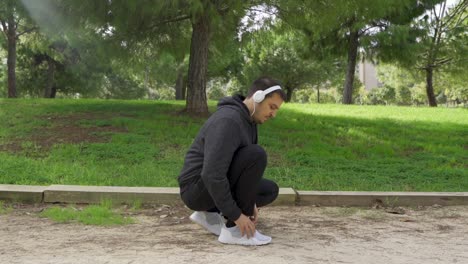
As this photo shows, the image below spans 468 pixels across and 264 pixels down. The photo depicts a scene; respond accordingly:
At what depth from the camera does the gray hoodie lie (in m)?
2.97

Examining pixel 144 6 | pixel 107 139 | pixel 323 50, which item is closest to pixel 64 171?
pixel 107 139

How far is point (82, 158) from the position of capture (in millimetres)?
6387

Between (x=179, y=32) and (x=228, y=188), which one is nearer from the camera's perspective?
(x=228, y=188)

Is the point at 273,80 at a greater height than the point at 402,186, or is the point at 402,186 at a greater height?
the point at 273,80

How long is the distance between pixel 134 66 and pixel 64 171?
5.38 m

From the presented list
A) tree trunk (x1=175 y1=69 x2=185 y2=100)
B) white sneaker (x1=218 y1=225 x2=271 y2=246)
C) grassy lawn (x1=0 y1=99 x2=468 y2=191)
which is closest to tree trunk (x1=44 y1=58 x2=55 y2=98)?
tree trunk (x1=175 y1=69 x2=185 y2=100)

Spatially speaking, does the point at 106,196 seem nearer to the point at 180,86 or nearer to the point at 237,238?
the point at 237,238

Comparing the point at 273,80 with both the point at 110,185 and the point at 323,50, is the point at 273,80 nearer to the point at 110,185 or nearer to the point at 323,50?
the point at 110,185

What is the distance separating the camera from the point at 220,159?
9.73ft

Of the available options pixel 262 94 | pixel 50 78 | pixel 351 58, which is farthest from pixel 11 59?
pixel 262 94

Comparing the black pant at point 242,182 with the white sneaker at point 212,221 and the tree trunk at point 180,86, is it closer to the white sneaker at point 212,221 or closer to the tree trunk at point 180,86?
the white sneaker at point 212,221

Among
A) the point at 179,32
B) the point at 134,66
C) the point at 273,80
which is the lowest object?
the point at 273,80

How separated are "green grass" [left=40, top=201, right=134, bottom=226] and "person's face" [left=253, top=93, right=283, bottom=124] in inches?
61.3

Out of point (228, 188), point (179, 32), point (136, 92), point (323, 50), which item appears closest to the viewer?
point (228, 188)
